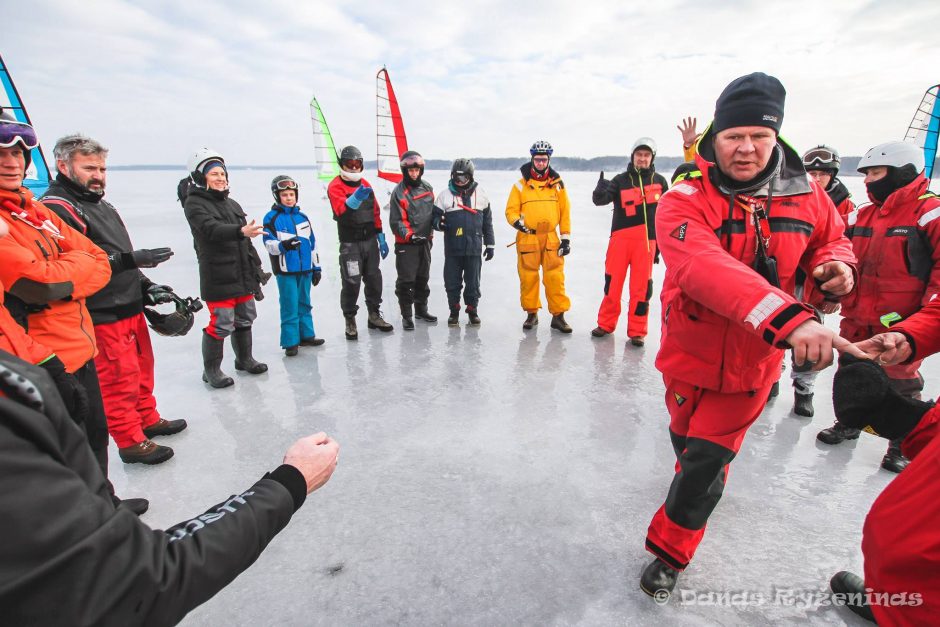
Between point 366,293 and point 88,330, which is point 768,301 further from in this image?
point 366,293

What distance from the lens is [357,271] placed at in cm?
465

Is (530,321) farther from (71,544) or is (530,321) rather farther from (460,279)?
Answer: (71,544)

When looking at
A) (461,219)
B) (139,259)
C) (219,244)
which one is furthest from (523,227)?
(139,259)

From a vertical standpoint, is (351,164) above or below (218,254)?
above

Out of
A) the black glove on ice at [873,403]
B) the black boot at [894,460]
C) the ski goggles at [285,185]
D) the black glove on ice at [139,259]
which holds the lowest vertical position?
the black boot at [894,460]

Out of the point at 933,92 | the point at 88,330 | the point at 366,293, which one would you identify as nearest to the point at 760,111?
the point at 88,330

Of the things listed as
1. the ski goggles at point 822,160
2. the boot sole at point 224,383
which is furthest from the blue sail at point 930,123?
the boot sole at point 224,383

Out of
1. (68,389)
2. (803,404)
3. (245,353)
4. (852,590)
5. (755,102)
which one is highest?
(755,102)

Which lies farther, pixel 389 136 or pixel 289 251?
pixel 389 136

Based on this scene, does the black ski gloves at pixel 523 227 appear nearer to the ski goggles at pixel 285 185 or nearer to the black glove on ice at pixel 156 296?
the ski goggles at pixel 285 185

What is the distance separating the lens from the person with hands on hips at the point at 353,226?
4.53 metres

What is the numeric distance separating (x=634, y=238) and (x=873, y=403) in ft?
11.4

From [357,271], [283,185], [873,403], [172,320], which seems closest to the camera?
[873,403]

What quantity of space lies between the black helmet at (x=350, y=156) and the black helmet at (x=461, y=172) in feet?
3.06
